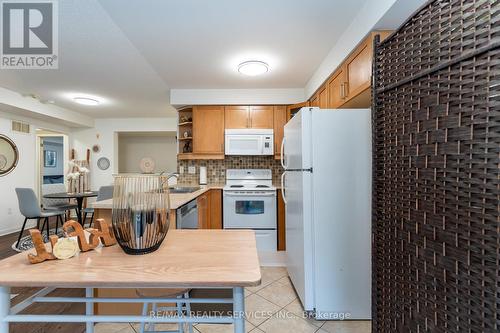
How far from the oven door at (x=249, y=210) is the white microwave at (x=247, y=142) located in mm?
651

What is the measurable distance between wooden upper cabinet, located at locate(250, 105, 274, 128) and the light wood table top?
2719 millimetres

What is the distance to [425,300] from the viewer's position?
73 centimetres

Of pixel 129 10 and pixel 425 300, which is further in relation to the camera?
pixel 129 10

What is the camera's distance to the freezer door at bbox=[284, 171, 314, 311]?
1757 mm

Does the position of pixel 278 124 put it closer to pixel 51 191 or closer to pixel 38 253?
pixel 38 253

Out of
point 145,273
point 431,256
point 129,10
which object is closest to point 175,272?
point 145,273

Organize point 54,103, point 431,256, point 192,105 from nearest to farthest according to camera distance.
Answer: point 431,256
point 192,105
point 54,103

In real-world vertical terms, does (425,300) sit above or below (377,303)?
above

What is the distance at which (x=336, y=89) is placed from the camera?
230 centimetres

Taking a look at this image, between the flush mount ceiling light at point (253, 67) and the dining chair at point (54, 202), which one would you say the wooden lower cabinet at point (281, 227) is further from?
the dining chair at point (54, 202)

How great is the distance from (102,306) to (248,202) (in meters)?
1.88

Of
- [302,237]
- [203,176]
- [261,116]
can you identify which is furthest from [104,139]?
[302,237]

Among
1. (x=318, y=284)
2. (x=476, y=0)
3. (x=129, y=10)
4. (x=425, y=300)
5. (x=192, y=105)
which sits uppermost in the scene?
(x=129, y=10)

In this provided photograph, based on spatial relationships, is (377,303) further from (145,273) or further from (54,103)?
(54,103)
